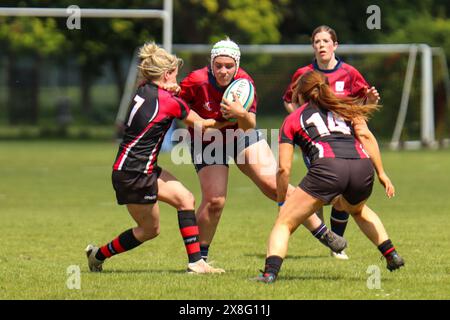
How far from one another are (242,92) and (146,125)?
3.22 ft

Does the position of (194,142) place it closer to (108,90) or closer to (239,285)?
(239,285)

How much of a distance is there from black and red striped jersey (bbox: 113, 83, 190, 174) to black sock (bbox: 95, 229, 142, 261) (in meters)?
0.68

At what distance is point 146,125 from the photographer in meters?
8.62

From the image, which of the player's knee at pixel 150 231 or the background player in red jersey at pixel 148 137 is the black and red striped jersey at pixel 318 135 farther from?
the player's knee at pixel 150 231

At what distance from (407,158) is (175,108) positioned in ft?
61.0

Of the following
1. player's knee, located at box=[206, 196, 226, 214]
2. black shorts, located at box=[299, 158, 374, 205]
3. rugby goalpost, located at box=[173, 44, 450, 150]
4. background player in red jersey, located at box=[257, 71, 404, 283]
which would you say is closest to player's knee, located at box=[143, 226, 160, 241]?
player's knee, located at box=[206, 196, 226, 214]

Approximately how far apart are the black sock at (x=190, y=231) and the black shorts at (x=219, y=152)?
0.79 meters

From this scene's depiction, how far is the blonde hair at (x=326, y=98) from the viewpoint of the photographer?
324 inches

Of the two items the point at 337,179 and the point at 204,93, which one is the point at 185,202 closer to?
the point at 204,93

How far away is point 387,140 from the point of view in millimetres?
31516

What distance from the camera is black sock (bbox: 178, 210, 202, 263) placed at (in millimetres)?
8914

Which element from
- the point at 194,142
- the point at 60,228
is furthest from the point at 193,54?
the point at 194,142

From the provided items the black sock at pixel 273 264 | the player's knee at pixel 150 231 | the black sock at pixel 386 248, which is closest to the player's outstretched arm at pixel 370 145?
the black sock at pixel 386 248

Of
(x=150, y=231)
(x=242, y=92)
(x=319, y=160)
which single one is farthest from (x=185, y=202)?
(x=319, y=160)
